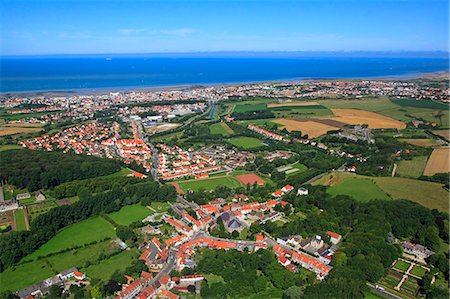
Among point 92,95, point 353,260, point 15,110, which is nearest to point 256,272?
point 353,260

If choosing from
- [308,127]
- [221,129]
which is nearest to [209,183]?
[221,129]

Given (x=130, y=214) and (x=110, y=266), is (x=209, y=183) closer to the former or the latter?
(x=130, y=214)

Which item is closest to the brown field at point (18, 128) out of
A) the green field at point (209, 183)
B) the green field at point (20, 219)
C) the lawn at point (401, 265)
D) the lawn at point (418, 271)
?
the green field at point (20, 219)

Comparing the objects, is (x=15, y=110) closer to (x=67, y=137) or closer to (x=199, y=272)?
Answer: (x=67, y=137)

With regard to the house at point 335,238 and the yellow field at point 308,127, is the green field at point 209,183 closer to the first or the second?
the house at point 335,238

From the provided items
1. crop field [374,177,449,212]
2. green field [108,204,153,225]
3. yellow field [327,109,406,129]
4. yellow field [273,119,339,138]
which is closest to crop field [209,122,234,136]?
yellow field [273,119,339,138]

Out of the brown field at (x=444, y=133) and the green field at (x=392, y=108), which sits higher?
the green field at (x=392, y=108)
